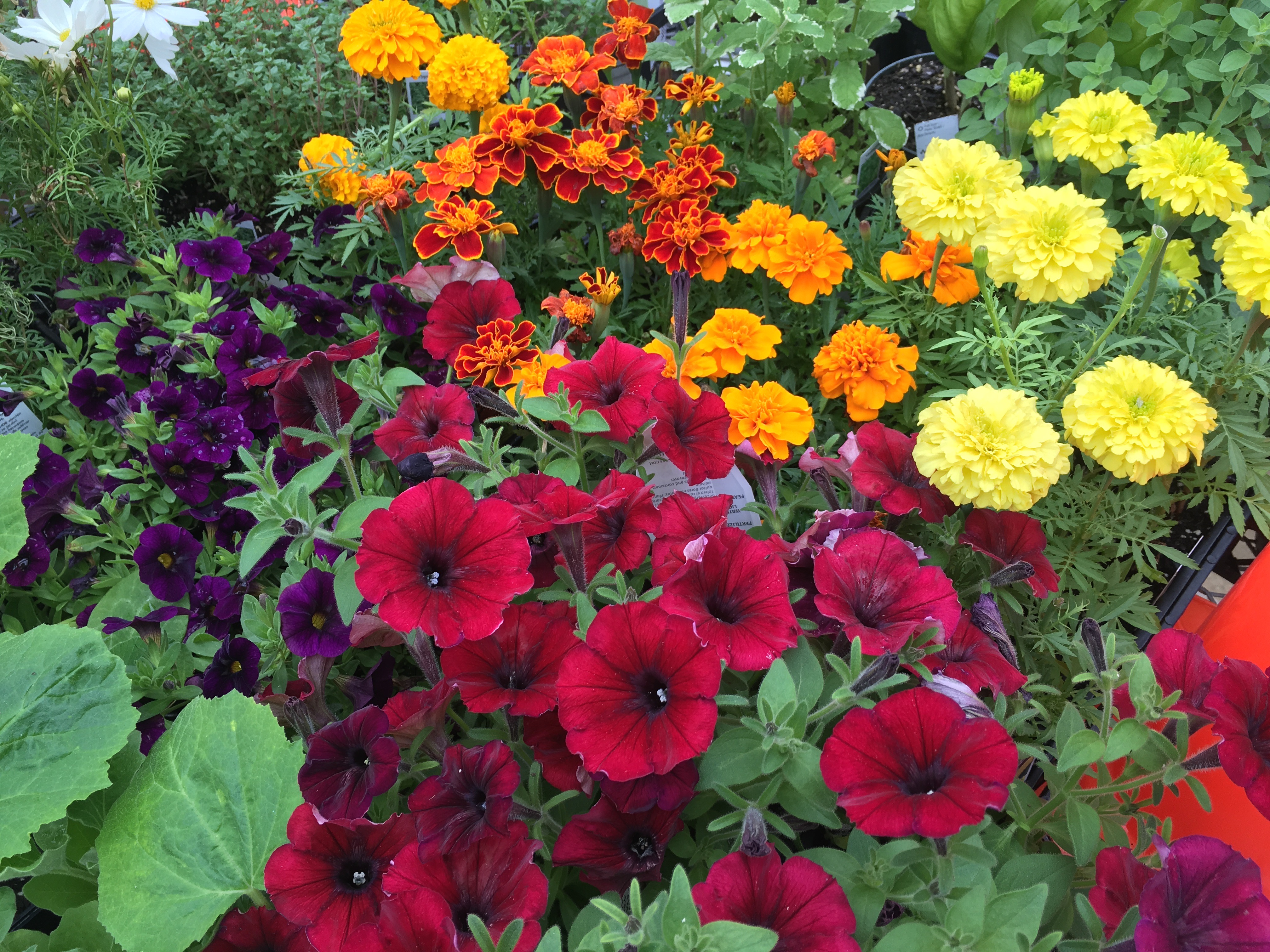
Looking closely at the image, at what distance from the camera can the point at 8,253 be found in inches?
56.1

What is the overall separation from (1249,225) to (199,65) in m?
1.86

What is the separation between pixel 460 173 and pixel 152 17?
1.96 feet

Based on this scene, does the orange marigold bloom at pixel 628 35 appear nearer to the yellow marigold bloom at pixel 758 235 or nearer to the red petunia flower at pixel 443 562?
the yellow marigold bloom at pixel 758 235

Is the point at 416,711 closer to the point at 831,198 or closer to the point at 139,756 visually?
the point at 139,756

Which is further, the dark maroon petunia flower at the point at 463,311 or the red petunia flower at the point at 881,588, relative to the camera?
the dark maroon petunia flower at the point at 463,311

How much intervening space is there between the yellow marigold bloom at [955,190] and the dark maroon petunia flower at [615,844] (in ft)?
2.53

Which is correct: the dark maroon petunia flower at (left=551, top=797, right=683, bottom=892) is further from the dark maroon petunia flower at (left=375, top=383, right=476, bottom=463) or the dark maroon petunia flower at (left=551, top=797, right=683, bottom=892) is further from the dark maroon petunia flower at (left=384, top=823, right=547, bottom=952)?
the dark maroon petunia flower at (left=375, top=383, right=476, bottom=463)

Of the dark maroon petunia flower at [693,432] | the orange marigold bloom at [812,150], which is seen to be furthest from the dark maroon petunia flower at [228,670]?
the orange marigold bloom at [812,150]

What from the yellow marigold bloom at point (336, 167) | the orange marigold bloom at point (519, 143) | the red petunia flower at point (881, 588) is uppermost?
the orange marigold bloom at point (519, 143)

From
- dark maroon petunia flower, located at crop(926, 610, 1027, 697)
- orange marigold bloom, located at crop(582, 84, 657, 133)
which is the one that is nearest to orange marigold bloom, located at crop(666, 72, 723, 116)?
orange marigold bloom, located at crop(582, 84, 657, 133)

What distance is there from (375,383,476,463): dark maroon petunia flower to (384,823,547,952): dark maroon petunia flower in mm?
406

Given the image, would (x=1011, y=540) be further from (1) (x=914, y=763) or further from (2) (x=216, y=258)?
(2) (x=216, y=258)

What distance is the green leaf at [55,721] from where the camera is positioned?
67 centimetres

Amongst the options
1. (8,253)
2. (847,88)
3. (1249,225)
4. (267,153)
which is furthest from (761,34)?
(8,253)
